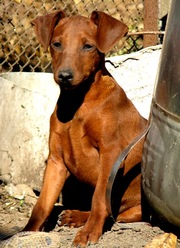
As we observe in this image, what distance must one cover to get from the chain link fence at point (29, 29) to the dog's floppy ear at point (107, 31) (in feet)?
9.12

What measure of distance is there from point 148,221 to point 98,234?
2.41ft

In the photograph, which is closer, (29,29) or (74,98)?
(74,98)

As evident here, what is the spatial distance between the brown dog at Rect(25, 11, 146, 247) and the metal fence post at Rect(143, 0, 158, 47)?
273cm

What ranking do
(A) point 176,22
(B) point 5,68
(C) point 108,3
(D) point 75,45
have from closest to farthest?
(A) point 176,22, (D) point 75,45, (B) point 5,68, (C) point 108,3

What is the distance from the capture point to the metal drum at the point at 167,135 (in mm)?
3984

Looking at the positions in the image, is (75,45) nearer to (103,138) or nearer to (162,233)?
(103,138)

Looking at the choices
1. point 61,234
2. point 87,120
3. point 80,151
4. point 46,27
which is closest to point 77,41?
point 46,27

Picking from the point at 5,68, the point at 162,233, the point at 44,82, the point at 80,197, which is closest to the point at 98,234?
the point at 162,233

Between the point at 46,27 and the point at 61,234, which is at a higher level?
the point at 46,27

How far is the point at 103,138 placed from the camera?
4543 mm

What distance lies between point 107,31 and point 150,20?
9.76ft

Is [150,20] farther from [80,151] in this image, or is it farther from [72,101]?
[80,151]

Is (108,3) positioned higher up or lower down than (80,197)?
higher up

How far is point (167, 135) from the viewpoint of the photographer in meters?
4.07
